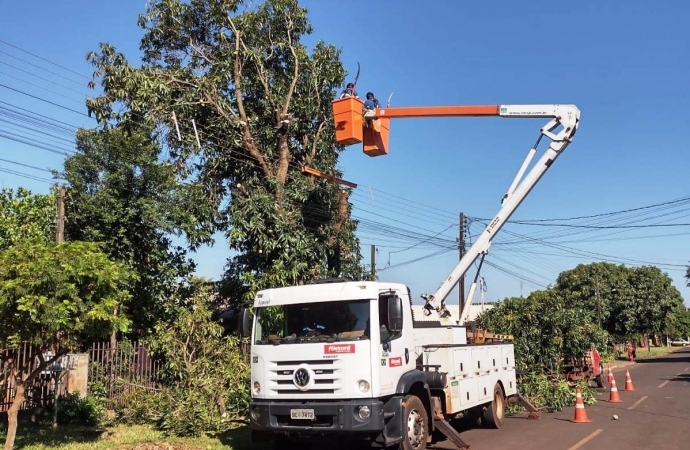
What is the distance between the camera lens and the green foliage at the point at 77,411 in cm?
1222

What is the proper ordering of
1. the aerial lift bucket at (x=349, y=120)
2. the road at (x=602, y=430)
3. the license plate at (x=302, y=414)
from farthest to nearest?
the aerial lift bucket at (x=349, y=120) < the road at (x=602, y=430) < the license plate at (x=302, y=414)

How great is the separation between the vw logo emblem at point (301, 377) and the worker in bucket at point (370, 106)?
19.4ft

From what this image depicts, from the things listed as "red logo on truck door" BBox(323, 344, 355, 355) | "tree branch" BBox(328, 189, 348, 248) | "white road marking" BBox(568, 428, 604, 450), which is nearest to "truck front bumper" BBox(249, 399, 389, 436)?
"red logo on truck door" BBox(323, 344, 355, 355)

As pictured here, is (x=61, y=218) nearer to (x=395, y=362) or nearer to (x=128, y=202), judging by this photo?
(x=128, y=202)

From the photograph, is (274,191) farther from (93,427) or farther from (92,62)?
(93,427)

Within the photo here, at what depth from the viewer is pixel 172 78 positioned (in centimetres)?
1788

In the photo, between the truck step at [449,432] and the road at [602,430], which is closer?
the truck step at [449,432]

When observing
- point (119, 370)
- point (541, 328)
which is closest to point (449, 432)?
point (119, 370)

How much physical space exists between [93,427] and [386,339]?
6.97 m

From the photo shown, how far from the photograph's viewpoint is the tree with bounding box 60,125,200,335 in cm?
1481

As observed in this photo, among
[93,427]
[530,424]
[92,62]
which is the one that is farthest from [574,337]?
[92,62]

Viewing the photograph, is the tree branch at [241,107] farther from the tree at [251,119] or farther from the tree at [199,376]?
the tree at [199,376]

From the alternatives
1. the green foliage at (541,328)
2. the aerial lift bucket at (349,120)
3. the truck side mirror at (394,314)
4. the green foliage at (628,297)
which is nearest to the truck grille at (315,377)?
the truck side mirror at (394,314)

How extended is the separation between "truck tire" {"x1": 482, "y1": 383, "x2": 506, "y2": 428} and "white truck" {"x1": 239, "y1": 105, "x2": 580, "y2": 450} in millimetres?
2194
